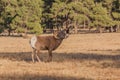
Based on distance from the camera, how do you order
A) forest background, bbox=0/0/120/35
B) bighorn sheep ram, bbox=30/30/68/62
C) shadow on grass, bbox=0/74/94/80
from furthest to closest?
1. forest background, bbox=0/0/120/35
2. bighorn sheep ram, bbox=30/30/68/62
3. shadow on grass, bbox=0/74/94/80

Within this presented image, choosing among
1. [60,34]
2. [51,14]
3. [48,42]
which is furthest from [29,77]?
[51,14]

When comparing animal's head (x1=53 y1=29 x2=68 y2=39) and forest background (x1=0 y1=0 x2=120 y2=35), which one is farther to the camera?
forest background (x1=0 y1=0 x2=120 y2=35)

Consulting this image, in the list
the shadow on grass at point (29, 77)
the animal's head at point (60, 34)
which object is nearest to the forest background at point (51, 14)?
the animal's head at point (60, 34)

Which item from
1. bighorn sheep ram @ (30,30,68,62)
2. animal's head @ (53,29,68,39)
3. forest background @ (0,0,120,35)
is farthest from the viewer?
forest background @ (0,0,120,35)

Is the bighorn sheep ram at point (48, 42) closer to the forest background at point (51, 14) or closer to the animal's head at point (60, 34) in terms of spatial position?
the animal's head at point (60, 34)

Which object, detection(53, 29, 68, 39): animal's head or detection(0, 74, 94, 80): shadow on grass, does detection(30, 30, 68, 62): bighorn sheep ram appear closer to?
detection(53, 29, 68, 39): animal's head

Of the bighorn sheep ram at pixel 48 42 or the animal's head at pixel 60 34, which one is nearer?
the bighorn sheep ram at pixel 48 42

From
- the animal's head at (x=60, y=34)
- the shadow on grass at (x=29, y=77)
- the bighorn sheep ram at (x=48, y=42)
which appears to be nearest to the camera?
the shadow on grass at (x=29, y=77)

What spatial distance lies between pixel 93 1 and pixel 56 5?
845 cm

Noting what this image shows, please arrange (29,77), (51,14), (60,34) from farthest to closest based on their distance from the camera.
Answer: (51,14), (60,34), (29,77)

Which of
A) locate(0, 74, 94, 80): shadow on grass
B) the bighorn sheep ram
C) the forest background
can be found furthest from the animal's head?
the forest background

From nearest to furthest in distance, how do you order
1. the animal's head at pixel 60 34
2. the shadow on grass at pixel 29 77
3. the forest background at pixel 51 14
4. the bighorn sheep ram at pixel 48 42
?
the shadow on grass at pixel 29 77, the bighorn sheep ram at pixel 48 42, the animal's head at pixel 60 34, the forest background at pixel 51 14

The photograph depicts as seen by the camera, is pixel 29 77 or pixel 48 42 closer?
pixel 29 77

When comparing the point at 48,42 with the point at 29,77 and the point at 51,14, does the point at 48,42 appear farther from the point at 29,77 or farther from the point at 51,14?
the point at 51,14
